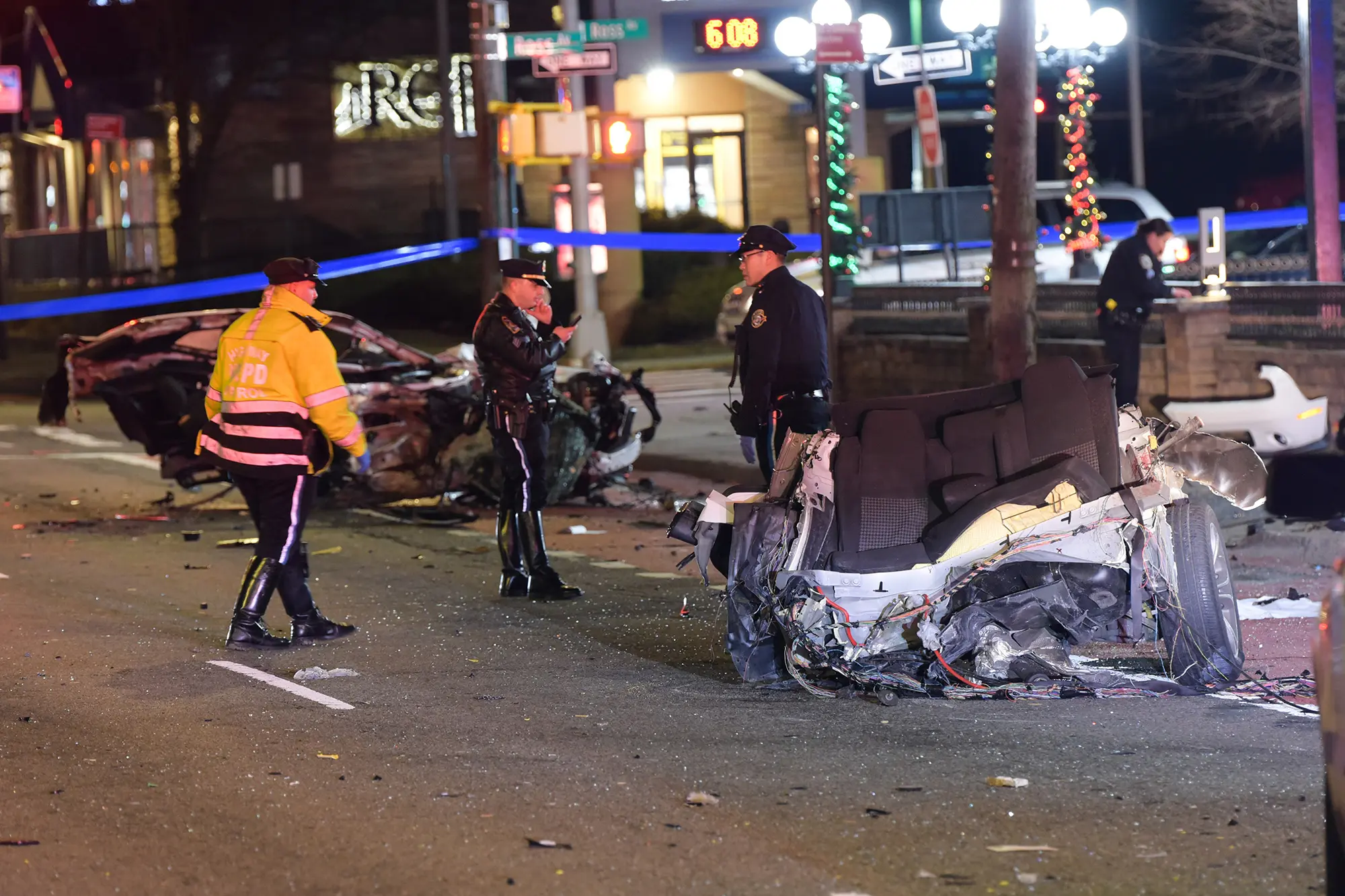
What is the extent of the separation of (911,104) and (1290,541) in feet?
89.3

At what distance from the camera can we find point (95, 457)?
1716 cm

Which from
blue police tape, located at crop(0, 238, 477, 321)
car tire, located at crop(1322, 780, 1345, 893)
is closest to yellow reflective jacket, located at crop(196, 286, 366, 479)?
car tire, located at crop(1322, 780, 1345, 893)

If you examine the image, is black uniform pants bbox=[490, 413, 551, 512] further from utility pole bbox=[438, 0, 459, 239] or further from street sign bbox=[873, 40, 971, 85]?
utility pole bbox=[438, 0, 459, 239]

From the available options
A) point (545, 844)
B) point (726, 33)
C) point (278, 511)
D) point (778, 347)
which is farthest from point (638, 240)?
point (545, 844)

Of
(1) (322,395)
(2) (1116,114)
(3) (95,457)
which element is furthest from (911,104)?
(1) (322,395)

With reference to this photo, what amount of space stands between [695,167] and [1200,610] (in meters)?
30.3

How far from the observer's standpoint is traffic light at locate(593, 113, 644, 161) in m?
26.2

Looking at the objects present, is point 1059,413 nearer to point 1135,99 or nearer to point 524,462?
point 524,462

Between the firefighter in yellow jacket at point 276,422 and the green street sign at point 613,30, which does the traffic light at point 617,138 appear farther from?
the firefighter in yellow jacket at point 276,422

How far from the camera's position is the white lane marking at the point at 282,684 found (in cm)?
726

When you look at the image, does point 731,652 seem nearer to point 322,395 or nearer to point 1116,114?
point 322,395

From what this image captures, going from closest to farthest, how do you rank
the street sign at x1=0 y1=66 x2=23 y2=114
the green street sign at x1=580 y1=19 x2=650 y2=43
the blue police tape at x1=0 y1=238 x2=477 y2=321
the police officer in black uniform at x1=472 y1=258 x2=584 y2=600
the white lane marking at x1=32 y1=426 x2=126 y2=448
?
the police officer in black uniform at x1=472 y1=258 x2=584 y2=600 → the white lane marking at x1=32 y1=426 x2=126 y2=448 → the blue police tape at x1=0 y1=238 x2=477 y2=321 → the green street sign at x1=580 y1=19 x2=650 y2=43 → the street sign at x1=0 y1=66 x2=23 y2=114

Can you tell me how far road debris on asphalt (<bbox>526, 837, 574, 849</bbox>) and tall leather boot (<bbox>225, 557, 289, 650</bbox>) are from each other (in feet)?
11.4

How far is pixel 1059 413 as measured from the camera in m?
6.97
